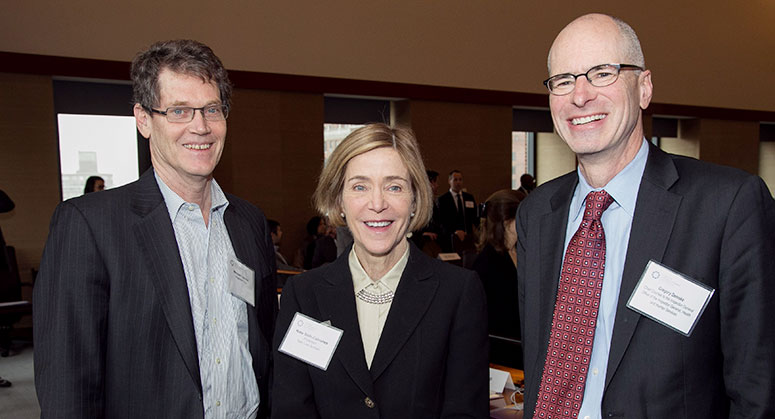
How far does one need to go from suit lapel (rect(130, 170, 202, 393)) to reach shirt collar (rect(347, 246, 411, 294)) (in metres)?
0.52

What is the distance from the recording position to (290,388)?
6.06 ft

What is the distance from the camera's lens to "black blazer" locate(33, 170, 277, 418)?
163 cm

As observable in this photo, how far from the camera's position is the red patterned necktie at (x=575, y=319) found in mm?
1601

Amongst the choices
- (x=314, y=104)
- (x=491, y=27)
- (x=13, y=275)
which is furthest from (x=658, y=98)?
(x=13, y=275)

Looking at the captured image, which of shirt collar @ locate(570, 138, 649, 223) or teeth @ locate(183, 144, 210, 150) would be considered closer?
shirt collar @ locate(570, 138, 649, 223)

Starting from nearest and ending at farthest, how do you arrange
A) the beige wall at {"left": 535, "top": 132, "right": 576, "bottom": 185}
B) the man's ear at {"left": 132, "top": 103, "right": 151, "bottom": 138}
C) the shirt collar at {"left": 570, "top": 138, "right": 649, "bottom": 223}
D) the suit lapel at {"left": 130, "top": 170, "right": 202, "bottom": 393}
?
the shirt collar at {"left": 570, "top": 138, "right": 649, "bottom": 223}, the suit lapel at {"left": 130, "top": 170, "right": 202, "bottom": 393}, the man's ear at {"left": 132, "top": 103, "right": 151, "bottom": 138}, the beige wall at {"left": 535, "top": 132, "right": 576, "bottom": 185}

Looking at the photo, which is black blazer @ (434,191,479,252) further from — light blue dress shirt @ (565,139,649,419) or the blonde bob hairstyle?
light blue dress shirt @ (565,139,649,419)

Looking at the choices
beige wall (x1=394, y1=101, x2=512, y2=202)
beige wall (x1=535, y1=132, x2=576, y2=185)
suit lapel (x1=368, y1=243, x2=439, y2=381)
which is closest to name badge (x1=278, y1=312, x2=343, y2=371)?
suit lapel (x1=368, y1=243, x2=439, y2=381)

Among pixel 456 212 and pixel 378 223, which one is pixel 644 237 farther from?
pixel 456 212

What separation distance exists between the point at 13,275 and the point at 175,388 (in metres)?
5.82

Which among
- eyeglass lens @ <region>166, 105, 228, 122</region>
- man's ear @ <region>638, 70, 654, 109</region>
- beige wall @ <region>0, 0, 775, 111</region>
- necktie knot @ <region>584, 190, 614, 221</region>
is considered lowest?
necktie knot @ <region>584, 190, 614, 221</region>

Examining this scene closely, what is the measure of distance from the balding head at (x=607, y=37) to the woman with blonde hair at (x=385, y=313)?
58cm

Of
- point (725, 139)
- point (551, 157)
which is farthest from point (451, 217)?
point (725, 139)

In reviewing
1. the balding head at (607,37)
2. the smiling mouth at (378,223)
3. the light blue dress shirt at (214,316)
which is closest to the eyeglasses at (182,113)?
the light blue dress shirt at (214,316)
